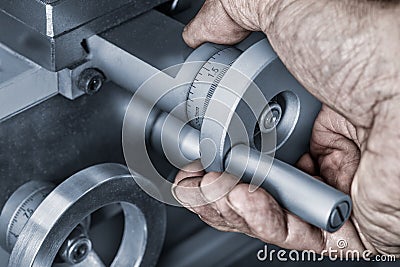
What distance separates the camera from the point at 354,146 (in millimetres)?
868

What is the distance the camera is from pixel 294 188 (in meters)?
0.65

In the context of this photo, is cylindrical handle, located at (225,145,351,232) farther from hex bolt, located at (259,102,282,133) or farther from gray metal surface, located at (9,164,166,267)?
gray metal surface, located at (9,164,166,267)

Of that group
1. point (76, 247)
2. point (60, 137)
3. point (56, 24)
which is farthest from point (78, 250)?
point (56, 24)

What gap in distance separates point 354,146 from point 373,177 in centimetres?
22

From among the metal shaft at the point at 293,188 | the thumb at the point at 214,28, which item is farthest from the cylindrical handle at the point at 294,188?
the thumb at the point at 214,28

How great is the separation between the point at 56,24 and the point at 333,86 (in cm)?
24

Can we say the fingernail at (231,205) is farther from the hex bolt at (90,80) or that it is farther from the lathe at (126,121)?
the hex bolt at (90,80)

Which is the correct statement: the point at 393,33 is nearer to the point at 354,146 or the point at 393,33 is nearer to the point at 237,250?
the point at 354,146

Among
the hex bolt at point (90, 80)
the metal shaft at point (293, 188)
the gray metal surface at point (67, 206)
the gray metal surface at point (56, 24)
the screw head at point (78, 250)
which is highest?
the gray metal surface at point (56, 24)

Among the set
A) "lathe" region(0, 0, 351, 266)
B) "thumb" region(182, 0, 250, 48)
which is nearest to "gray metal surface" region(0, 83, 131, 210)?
"lathe" region(0, 0, 351, 266)

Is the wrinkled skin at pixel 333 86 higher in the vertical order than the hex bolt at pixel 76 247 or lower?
higher

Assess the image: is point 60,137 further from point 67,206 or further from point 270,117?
point 270,117

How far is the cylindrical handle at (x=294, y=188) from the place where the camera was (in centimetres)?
63

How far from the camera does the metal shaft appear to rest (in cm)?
63
